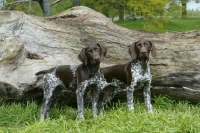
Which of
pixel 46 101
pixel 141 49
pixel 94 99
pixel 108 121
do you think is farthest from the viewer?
pixel 46 101

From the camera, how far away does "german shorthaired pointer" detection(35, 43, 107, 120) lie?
7.29 m

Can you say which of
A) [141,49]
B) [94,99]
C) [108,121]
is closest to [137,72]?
[141,49]

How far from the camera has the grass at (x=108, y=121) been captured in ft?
19.3

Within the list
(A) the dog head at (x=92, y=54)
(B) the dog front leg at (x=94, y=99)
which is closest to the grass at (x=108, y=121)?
(B) the dog front leg at (x=94, y=99)

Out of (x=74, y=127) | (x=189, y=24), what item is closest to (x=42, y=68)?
(x=74, y=127)

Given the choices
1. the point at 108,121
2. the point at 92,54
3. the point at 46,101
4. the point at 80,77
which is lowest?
the point at 108,121

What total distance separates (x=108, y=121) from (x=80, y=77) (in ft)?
4.05

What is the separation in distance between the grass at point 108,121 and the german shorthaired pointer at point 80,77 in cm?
46

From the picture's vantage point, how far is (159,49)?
29.5ft

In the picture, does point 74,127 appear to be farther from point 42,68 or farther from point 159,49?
point 159,49

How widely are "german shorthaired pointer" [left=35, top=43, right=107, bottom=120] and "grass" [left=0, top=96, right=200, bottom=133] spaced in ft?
1.51

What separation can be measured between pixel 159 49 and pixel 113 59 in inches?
43.4

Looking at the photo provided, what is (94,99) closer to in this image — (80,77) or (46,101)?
(80,77)

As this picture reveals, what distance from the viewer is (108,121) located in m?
6.64
